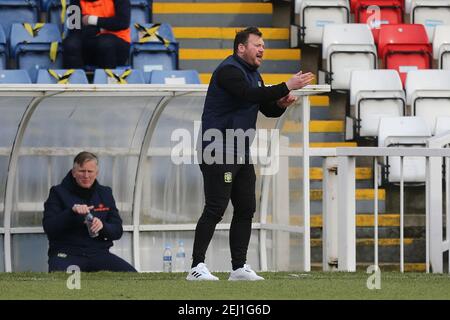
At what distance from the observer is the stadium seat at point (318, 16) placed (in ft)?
54.4

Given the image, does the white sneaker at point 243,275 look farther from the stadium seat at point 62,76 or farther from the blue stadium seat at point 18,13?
the blue stadium seat at point 18,13

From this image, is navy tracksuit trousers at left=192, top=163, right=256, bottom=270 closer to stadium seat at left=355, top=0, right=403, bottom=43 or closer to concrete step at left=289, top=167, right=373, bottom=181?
concrete step at left=289, top=167, right=373, bottom=181

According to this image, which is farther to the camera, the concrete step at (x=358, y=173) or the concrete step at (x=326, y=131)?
the concrete step at (x=326, y=131)

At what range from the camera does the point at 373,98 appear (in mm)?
15609

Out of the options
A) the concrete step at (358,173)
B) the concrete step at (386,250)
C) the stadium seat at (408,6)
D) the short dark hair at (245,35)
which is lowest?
the concrete step at (386,250)

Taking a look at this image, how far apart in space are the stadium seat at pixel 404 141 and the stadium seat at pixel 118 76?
2506 mm

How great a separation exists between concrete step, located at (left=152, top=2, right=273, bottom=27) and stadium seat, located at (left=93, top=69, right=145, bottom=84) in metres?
2.54

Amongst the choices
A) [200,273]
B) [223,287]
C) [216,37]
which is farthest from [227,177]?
[216,37]

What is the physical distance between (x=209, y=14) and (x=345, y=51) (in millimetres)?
1901

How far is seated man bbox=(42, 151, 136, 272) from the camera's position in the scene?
38.5ft

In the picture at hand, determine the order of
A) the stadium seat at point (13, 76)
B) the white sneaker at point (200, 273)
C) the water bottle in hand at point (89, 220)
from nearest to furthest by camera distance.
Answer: the white sneaker at point (200, 273) → the water bottle in hand at point (89, 220) → the stadium seat at point (13, 76)

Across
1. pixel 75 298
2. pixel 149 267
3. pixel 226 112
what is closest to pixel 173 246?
pixel 149 267

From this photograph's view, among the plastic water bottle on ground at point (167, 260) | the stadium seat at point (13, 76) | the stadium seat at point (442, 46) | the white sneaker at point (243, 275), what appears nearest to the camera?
the white sneaker at point (243, 275)

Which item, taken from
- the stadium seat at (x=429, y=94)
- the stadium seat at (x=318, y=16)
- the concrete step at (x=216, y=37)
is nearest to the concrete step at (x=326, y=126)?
the stadium seat at (x=429, y=94)
